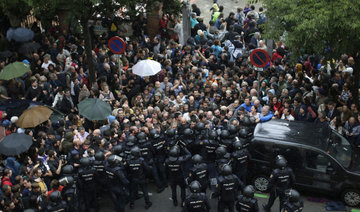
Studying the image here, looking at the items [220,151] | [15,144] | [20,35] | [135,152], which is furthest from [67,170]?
[20,35]

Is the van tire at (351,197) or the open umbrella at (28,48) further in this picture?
the open umbrella at (28,48)

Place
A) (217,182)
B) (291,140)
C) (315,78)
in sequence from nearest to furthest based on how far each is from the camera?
(217,182), (291,140), (315,78)

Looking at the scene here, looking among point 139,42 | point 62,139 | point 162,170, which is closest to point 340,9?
point 162,170

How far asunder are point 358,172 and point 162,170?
15.5 ft

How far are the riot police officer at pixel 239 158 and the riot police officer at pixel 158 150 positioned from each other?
1.92m

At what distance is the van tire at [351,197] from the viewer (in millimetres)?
10947

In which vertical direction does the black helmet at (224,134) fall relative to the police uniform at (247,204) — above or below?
above

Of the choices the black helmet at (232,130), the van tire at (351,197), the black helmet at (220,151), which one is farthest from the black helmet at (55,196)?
the van tire at (351,197)

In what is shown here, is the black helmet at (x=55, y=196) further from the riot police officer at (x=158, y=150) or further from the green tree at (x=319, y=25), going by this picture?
the green tree at (x=319, y=25)

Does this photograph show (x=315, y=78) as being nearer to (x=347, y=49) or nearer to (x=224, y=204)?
(x=347, y=49)

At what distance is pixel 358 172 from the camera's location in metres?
Answer: 10.9

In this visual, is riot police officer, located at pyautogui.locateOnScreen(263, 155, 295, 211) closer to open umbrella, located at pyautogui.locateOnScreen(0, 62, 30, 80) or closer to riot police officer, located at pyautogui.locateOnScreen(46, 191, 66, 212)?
riot police officer, located at pyautogui.locateOnScreen(46, 191, 66, 212)

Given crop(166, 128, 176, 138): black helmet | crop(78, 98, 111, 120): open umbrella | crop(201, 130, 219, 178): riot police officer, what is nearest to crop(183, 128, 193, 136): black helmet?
crop(166, 128, 176, 138): black helmet

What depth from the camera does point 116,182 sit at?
11000 mm
